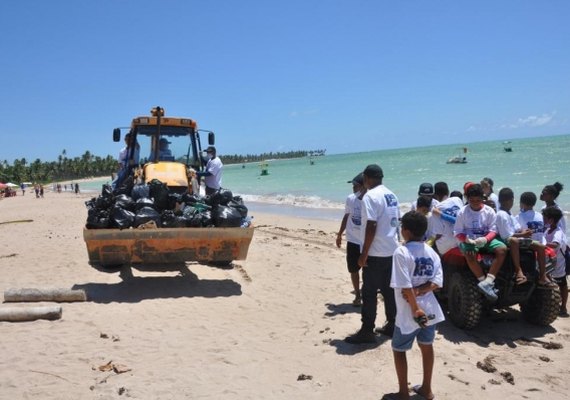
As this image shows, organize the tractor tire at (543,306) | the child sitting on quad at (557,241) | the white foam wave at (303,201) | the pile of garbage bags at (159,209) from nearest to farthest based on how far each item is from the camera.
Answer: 1. the tractor tire at (543,306)
2. the child sitting on quad at (557,241)
3. the pile of garbage bags at (159,209)
4. the white foam wave at (303,201)

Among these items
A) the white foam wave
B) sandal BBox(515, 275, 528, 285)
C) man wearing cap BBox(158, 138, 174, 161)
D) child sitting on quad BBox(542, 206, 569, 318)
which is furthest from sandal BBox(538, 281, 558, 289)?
the white foam wave

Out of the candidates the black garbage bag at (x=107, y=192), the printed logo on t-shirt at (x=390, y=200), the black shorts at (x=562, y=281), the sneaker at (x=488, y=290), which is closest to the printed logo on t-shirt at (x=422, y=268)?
the printed logo on t-shirt at (x=390, y=200)

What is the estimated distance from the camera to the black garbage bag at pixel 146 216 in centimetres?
682

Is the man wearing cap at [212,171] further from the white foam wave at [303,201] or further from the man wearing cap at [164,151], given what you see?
the white foam wave at [303,201]

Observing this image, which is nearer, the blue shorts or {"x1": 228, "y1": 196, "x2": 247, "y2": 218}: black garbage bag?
the blue shorts

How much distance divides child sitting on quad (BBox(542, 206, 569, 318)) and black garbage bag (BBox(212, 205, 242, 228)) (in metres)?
4.11

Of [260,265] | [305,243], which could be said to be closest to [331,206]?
[305,243]

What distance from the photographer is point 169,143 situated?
9055mm

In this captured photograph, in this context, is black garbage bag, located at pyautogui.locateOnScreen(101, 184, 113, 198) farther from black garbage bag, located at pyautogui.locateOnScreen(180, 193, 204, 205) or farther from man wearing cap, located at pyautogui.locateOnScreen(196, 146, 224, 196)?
man wearing cap, located at pyautogui.locateOnScreen(196, 146, 224, 196)

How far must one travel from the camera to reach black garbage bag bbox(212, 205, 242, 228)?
23.1 ft

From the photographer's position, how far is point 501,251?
17.3 ft

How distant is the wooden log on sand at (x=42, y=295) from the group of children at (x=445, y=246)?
370cm

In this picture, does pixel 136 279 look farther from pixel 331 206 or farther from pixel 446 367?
pixel 331 206

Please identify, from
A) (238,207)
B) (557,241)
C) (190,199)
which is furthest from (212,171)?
(557,241)
